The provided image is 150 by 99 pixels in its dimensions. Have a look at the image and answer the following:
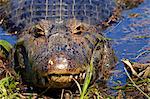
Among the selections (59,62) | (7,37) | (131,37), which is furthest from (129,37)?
(59,62)

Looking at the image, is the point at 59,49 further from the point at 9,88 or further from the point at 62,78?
the point at 9,88

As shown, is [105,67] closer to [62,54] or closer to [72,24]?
[72,24]

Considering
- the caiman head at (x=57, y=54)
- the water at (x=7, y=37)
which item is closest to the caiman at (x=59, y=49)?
the caiman head at (x=57, y=54)

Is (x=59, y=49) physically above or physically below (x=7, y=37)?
above

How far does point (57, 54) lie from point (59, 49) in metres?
0.13

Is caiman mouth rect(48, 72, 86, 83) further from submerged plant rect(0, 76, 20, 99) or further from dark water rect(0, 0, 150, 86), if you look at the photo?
dark water rect(0, 0, 150, 86)

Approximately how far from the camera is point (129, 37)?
6426mm

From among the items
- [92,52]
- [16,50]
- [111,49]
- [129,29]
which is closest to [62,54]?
[92,52]

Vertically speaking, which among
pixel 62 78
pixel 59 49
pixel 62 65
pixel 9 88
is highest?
pixel 59 49

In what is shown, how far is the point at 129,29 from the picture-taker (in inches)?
265

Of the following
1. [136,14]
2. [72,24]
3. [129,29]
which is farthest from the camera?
[136,14]

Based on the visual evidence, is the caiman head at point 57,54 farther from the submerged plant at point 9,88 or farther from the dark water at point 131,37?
the dark water at point 131,37

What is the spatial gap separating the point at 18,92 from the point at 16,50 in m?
0.71

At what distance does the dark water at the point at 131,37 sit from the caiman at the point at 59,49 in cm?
20
